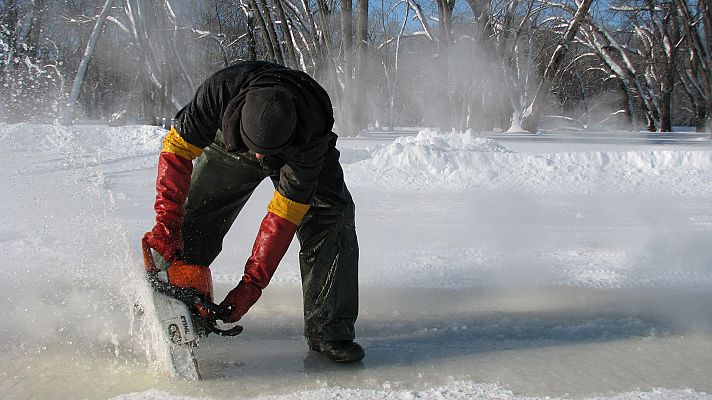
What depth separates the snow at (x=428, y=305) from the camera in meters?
2.36

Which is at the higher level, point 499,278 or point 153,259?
point 153,259

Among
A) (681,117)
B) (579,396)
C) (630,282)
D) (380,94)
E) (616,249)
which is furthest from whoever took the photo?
(681,117)

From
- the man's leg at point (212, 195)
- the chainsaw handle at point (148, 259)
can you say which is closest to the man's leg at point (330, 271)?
the man's leg at point (212, 195)

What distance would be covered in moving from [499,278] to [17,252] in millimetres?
3152

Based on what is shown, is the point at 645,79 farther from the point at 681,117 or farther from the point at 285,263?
the point at 285,263

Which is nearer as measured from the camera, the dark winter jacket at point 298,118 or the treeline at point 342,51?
the dark winter jacket at point 298,118

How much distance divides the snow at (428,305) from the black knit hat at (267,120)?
845 millimetres

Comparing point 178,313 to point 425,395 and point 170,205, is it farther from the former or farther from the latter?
point 425,395

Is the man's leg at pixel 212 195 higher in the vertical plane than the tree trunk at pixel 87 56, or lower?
lower

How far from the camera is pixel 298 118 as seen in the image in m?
2.25

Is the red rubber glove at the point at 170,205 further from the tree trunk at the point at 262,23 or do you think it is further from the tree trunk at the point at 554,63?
the tree trunk at the point at 262,23

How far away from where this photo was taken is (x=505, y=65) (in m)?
22.9

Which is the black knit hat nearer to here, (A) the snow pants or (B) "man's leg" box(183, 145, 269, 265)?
(A) the snow pants

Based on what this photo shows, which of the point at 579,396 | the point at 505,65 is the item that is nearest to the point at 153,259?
the point at 579,396
